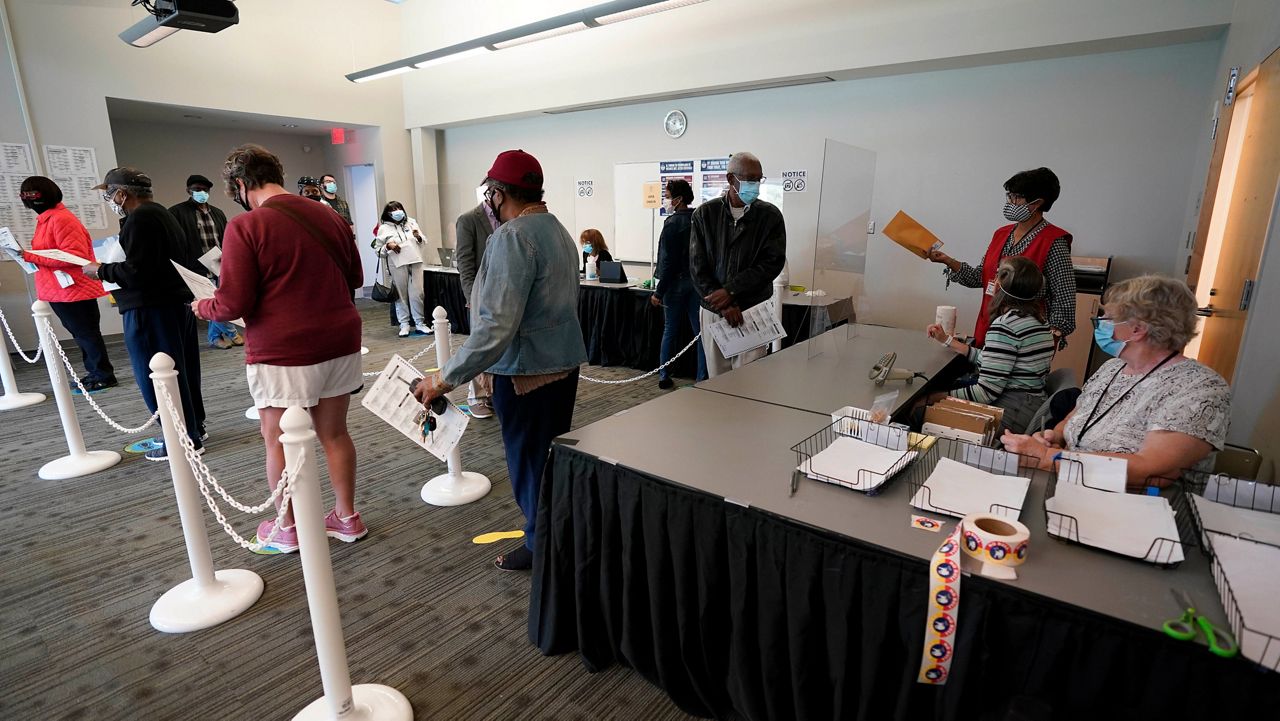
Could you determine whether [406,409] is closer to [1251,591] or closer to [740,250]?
A: [740,250]

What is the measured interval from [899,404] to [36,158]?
7457mm

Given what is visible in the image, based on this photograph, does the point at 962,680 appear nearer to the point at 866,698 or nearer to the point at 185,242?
the point at 866,698

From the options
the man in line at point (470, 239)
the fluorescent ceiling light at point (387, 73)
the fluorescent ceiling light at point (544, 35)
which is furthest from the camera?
the fluorescent ceiling light at point (387, 73)

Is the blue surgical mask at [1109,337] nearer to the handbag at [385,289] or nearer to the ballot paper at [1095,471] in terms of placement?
the ballot paper at [1095,471]

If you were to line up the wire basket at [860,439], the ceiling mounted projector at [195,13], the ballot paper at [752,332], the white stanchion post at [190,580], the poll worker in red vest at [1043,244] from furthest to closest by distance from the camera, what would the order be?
the ceiling mounted projector at [195,13]
the ballot paper at [752,332]
the poll worker in red vest at [1043,244]
the white stanchion post at [190,580]
the wire basket at [860,439]

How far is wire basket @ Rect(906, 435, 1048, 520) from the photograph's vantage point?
4.45 feet

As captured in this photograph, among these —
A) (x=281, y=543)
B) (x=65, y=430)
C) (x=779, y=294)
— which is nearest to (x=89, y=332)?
(x=65, y=430)

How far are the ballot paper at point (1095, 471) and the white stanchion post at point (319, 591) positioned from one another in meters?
1.69

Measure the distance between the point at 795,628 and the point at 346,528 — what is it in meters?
1.91

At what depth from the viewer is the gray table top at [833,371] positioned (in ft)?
6.81

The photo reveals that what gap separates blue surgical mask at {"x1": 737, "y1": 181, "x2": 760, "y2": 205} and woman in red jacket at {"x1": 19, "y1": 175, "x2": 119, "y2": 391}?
4.09m

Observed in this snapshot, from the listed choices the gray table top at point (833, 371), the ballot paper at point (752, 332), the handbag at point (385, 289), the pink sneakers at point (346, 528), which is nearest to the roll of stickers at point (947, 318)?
the gray table top at point (833, 371)

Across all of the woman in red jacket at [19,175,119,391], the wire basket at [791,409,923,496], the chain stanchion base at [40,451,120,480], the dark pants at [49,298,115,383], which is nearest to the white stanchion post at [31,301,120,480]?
the chain stanchion base at [40,451,120,480]

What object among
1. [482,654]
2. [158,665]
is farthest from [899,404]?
[158,665]
